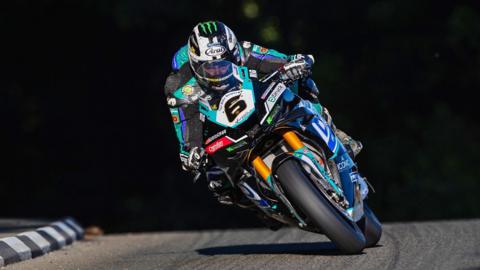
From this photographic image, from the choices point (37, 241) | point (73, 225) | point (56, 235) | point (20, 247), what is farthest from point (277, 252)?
point (73, 225)

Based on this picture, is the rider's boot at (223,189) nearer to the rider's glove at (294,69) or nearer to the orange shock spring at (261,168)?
the orange shock spring at (261,168)

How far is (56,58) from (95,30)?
131cm

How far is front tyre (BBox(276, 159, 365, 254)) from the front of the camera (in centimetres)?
841

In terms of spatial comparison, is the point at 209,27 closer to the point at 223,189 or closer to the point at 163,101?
the point at 223,189

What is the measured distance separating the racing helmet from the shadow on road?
5.43 ft

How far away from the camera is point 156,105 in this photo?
29938 millimetres

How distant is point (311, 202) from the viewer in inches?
331

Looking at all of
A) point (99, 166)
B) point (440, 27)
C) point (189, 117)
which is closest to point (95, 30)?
point (99, 166)

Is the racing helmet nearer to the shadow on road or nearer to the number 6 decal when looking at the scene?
the number 6 decal

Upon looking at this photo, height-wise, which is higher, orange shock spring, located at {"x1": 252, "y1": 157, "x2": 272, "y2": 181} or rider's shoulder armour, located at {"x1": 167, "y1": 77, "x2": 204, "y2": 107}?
rider's shoulder armour, located at {"x1": 167, "y1": 77, "x2": 204, "y2": 107}

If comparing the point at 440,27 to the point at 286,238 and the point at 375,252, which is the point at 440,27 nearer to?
the point at 286,238

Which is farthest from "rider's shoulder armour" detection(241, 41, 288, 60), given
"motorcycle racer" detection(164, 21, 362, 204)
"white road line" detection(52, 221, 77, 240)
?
"white road line" detection(52, 221, 77, 240)

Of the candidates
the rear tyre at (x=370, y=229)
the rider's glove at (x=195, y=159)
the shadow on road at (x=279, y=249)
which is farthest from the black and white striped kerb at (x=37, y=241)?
the rear tyre at (x=370, y=229)

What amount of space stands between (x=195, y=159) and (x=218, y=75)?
2.24ft
